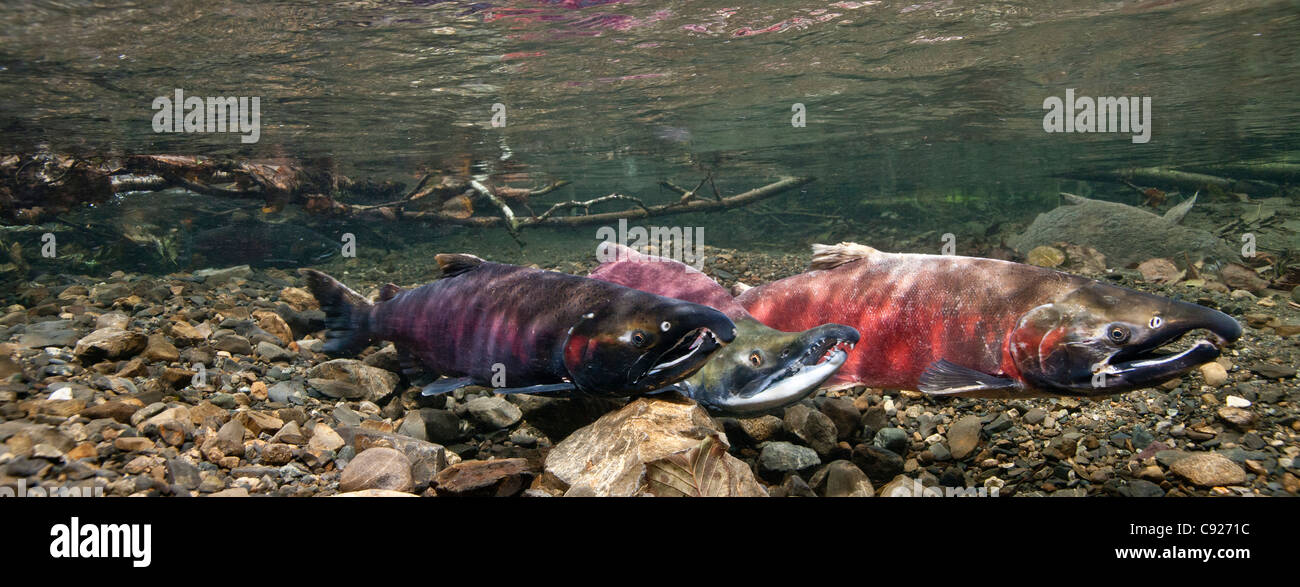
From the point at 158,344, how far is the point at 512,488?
369 centimetres

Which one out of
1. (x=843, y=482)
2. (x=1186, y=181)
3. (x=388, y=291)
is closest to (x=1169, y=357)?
(x=843, y=482)

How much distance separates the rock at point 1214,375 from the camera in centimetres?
399

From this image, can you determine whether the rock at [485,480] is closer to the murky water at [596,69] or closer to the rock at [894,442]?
the rock at [894,442]

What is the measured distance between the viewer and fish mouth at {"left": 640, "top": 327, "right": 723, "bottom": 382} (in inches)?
121

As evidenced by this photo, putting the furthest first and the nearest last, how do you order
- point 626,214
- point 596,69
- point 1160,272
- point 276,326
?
point 626,214
point 596,69
point 1160,272
point 276,326

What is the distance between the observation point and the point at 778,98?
16.9m

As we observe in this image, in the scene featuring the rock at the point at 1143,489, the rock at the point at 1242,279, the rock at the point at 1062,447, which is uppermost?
the rock at the point at 1242,279

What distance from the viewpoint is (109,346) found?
4.21 metres

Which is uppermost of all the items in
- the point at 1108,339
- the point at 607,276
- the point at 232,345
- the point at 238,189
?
the point at 238,189

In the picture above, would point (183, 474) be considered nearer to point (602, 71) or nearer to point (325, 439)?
point (325, 439)

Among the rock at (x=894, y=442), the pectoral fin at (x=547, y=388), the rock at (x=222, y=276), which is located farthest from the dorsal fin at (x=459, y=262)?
the rock at (x=222, y=276)

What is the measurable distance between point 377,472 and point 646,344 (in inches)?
59.5
